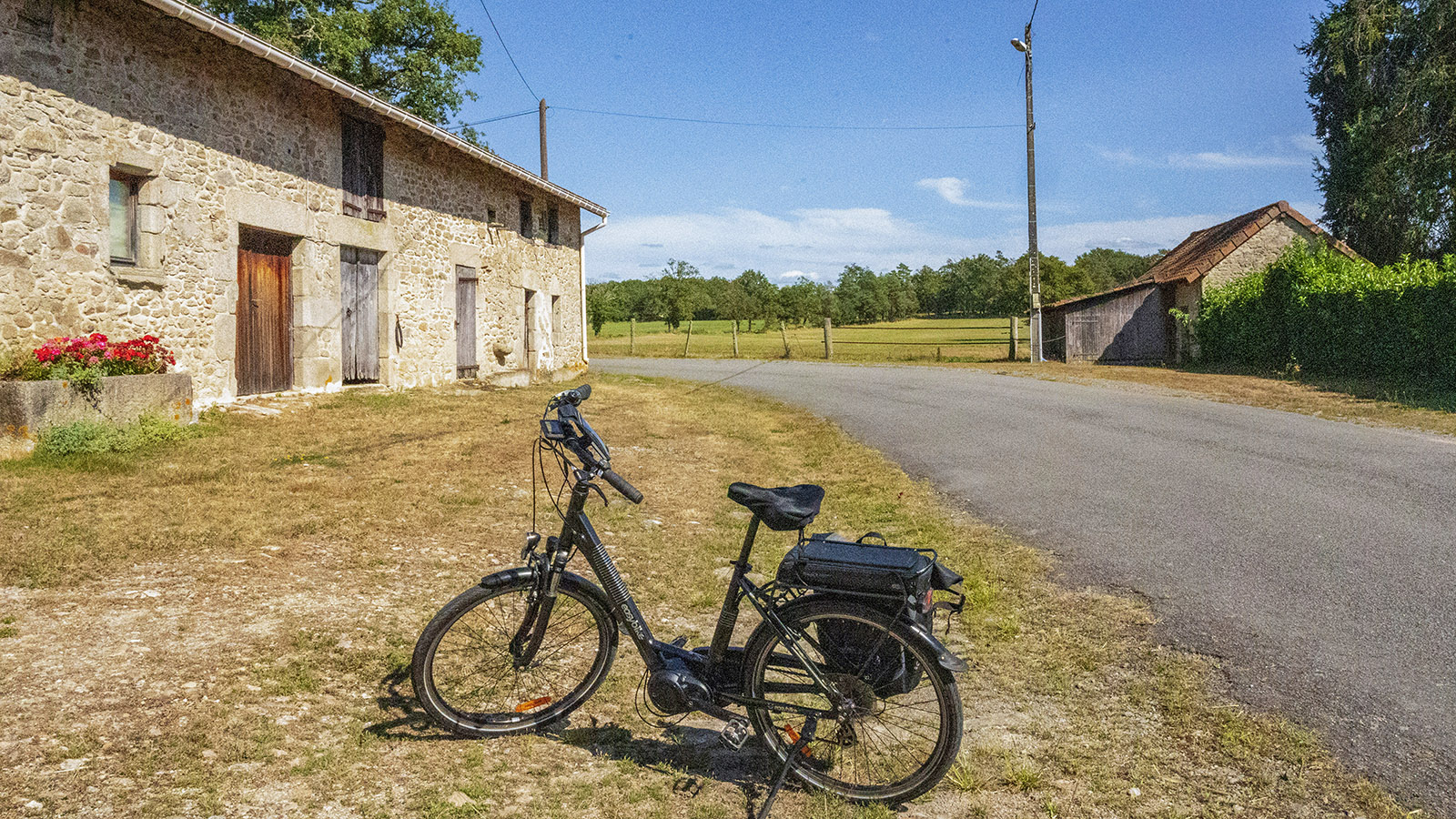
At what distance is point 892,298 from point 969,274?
9261mm

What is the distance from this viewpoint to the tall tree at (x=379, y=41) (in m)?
20.7

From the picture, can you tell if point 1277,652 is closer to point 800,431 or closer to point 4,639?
point 4,639

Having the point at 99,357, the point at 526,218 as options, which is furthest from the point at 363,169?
the point at 99,357

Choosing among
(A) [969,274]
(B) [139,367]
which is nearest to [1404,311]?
(B) [139,367]

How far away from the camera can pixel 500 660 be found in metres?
3.57

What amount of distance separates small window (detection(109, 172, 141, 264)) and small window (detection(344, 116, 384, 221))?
→ 12.2 feet

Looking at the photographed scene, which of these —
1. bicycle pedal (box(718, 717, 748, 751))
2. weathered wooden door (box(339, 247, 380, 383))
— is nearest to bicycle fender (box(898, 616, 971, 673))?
bicycle pedal (box(718, 717, 748, 751))

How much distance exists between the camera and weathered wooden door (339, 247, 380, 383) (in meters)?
13.7

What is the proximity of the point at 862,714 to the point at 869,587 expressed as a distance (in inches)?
20.9

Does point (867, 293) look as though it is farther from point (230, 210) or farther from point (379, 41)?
point (230, 210)

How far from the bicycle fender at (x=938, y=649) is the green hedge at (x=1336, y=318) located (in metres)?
16.2

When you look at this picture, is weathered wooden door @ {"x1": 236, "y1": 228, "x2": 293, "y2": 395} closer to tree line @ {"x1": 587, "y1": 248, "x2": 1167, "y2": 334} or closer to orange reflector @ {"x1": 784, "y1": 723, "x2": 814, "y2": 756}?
orange reflector @ {"x1": 784, "y1": 723, "x2": 814, "y2": 756}

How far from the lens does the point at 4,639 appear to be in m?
3.97

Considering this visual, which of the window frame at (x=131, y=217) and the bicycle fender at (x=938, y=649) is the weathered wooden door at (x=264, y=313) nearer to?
the window frame at (x=131, y=217)
